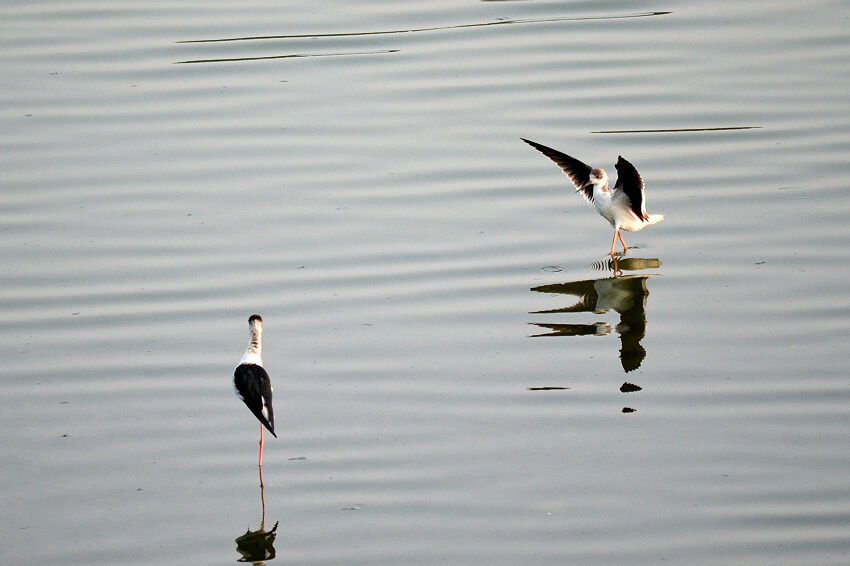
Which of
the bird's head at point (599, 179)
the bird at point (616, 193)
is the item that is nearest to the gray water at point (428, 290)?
the bird at point (616, 193)

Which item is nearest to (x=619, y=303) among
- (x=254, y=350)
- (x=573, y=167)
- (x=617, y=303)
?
(x=617, y=303)

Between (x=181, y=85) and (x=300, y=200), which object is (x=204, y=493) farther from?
(x=181, y=85)

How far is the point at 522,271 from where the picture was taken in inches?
397

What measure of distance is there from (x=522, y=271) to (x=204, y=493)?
13.3 ft

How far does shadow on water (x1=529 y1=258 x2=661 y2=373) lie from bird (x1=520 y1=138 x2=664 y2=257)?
1.30 feet

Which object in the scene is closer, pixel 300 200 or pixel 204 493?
pixel 204 493

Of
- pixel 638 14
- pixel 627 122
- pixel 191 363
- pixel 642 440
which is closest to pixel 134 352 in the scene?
pixel 191 363

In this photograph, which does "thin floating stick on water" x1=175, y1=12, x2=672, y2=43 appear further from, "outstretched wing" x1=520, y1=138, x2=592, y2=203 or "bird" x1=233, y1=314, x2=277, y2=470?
"bird" x1=233, y1=314, x2=277, y2=470

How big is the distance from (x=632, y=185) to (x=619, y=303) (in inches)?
51.8

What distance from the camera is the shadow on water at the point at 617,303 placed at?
28.8 feet

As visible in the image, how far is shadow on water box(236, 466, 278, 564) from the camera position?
20.6 ft

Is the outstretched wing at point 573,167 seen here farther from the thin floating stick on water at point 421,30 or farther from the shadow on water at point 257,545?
the thin floating stick on water at point 421,30

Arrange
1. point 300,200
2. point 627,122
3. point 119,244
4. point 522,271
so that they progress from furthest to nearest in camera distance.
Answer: point 627,122 < point 300,200 < point 119,244 < point 522,271

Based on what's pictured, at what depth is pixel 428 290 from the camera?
9.77 m
